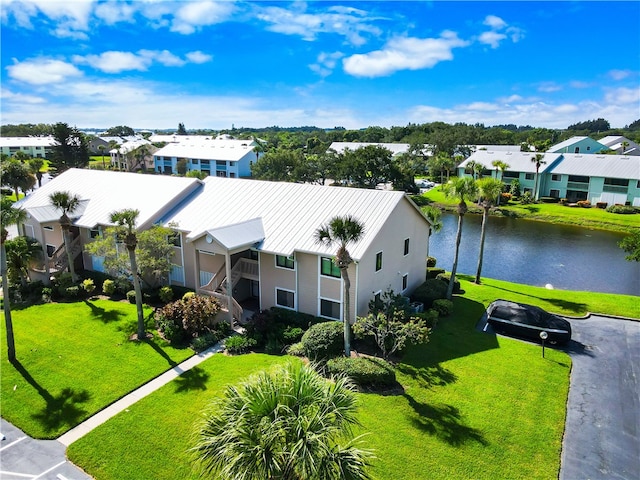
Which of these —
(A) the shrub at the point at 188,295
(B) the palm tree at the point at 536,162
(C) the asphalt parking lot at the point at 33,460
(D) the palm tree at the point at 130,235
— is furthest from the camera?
(B) the palm tree at the point at 536,162

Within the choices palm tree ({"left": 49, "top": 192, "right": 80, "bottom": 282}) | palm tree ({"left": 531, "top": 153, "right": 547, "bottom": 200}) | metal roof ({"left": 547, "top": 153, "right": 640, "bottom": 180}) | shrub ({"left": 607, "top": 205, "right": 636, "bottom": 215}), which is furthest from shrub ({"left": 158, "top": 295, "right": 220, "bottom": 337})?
metal roof ({"left": 547, "top": 153, "right": 640, "bottom": 180})

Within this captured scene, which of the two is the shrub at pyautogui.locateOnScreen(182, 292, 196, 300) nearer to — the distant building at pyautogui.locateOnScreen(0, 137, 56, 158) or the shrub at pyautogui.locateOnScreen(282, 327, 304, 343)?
the shrub at pyautogui.locateOnScreen(282, 327, 304, 343)

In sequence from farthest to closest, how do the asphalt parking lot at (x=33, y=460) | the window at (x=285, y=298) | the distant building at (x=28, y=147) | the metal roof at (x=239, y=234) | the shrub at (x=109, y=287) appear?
the distant building at (x=28, y=147)
the shrub at (x=109, y=287)
the window at (x=285, y=298)
the metal roof at (x=239, y=234)
the asphalt parking lot at (x=33, y=460)

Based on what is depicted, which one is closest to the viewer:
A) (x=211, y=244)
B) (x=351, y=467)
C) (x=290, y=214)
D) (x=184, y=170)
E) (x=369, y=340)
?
(x=351, y=467)

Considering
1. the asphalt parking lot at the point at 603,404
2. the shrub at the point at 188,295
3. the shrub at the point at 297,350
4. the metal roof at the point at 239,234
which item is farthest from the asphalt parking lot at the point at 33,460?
the asphalt parking lot at the point at 603,404

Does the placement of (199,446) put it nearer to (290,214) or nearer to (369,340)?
(369,340)

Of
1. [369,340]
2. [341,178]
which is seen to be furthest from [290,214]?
[341,178]

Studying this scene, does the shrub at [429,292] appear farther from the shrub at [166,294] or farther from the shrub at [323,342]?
the shrub at [166,294]
